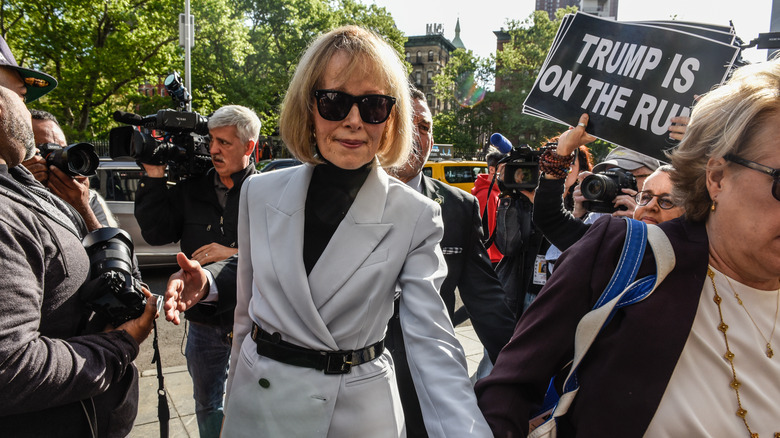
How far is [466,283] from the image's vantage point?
2.40 metres

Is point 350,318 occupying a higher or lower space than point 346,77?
lower

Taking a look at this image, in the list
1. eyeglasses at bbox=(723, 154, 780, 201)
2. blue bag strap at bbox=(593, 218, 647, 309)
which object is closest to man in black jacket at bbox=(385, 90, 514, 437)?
blue bag strap at bbox=(593, 218, 647, 309)

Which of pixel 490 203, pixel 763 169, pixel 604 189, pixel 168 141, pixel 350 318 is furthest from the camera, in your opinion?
pixel 490 203

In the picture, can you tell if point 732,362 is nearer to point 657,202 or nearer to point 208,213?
point 657,202

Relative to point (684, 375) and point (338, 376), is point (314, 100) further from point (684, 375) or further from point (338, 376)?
point (684, 375)

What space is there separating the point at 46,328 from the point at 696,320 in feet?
6.02

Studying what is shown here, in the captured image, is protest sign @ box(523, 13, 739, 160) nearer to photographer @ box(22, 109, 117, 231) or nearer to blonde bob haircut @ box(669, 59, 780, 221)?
blonde bob haircut @ box(669, 59, 780, 221)

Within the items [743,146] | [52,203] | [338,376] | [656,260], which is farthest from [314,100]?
[743,146]

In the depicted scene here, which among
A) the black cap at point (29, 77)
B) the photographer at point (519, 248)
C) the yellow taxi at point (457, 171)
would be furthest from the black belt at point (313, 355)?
the yellow taxi at point (457, 171)

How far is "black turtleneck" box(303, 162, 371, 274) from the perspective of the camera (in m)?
1.57

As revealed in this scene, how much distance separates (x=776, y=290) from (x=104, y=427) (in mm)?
2086

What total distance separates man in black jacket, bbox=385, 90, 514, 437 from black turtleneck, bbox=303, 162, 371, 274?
69 centimetres

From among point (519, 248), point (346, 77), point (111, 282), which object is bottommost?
point (519, 248)

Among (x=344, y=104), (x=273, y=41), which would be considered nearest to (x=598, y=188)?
(x=344, y=104)
